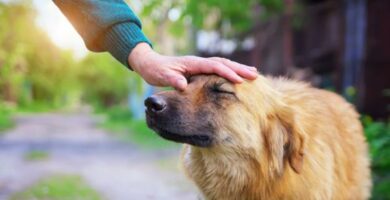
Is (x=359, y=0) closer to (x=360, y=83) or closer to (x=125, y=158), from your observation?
(x=360, y=83)

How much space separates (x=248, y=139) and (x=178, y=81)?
2.18ft

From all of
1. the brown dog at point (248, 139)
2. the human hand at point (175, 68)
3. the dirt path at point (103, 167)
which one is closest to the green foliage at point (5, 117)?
the dirt path at point (103, 167)

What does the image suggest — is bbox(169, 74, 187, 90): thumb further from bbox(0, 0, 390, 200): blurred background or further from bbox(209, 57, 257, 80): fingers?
bbox(0, 0, 390, 200): blurred background

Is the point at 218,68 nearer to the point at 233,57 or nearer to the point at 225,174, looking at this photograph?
the point at 225,174

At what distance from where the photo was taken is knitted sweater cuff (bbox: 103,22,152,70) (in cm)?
278

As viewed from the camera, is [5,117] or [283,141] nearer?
[283,141]

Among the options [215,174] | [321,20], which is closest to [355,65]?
[321,20]

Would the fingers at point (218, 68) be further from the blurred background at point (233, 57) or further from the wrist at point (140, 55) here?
the blurred background at point (233, 57)

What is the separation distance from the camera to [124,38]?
9.14 feet

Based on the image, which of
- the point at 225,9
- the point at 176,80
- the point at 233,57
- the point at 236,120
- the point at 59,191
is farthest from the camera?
the point at 233,57

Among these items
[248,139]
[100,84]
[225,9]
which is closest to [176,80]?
[248,139]

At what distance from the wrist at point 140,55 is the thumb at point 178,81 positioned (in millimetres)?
176

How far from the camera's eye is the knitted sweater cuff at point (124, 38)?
2.78 metres

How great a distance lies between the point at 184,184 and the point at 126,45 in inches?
169
